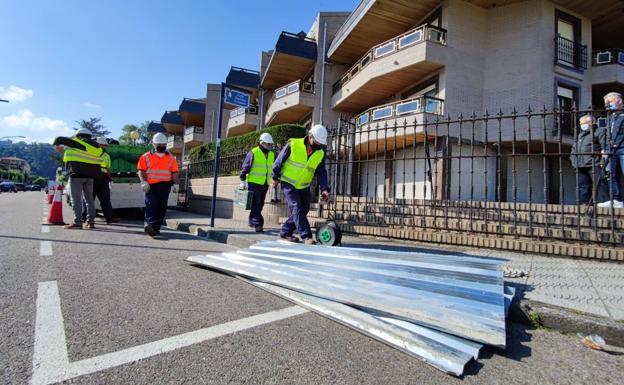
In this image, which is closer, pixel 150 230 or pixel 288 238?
pixel 288 238

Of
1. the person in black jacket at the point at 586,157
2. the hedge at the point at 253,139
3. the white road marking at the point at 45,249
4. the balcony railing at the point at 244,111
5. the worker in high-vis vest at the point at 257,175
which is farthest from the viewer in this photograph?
the balcony railing at the point at 244,111

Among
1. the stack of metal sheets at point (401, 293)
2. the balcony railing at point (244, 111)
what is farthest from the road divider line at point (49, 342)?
the balcony railing at point (244, 111)

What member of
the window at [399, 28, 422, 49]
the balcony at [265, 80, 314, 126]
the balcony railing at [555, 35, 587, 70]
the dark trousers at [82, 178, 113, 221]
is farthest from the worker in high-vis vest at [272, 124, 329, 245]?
the balcony at [265, 80, 314, 126]

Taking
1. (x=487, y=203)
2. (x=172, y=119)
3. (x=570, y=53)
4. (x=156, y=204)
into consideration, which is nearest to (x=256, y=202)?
(x=156, y=204)

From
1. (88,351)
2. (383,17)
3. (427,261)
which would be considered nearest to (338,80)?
(383,17)

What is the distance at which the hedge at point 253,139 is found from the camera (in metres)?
10.8

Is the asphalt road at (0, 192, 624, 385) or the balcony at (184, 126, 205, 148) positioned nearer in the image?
the asphalt road at (0, 192, 624, 385)

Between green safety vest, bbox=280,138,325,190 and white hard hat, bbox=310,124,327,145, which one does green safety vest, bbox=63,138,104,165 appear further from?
white hard hat, bbox=310,124,327,145

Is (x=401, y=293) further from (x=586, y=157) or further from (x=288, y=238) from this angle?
(x=586, y=157)

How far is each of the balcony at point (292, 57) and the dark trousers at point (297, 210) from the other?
1816 cm

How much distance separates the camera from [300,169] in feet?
17.5

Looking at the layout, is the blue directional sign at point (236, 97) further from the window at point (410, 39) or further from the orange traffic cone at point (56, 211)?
the window at point (410, 39)

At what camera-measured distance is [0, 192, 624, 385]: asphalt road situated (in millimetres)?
1792

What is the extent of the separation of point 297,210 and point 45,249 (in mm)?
3464
